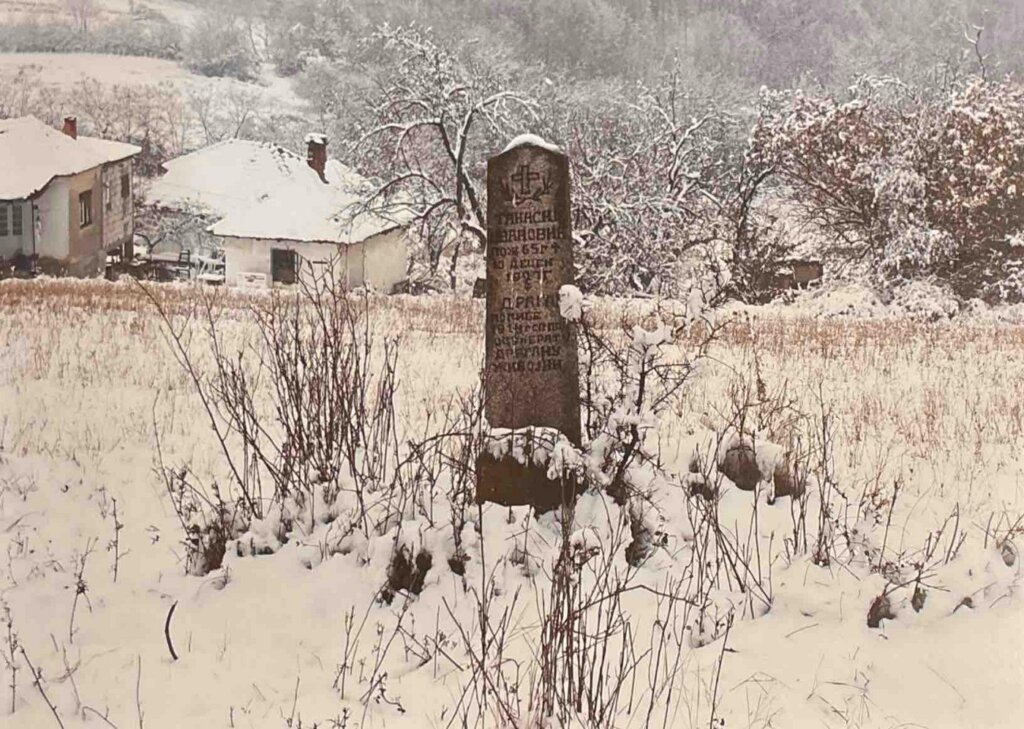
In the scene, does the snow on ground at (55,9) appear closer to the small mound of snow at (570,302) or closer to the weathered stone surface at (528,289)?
the weathered stone surface at (528,289)

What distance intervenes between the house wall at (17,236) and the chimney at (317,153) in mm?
6375

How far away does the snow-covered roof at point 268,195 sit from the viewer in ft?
63.5

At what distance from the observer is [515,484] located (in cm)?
474

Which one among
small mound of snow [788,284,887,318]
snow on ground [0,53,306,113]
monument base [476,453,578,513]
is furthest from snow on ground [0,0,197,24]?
small mound of snow [788,284,887,318]

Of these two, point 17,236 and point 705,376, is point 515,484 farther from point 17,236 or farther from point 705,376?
point 17,236

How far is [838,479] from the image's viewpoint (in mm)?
5469

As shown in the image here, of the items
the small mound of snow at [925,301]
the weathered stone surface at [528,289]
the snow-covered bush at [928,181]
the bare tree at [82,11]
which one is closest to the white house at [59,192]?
the bare tree at [82,11]

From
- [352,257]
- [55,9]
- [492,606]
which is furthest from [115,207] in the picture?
[492,606]

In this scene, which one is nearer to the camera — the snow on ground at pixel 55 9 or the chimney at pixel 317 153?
the snow on ground at pixel 55 9

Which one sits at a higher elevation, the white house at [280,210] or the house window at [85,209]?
the white house at [280,210]

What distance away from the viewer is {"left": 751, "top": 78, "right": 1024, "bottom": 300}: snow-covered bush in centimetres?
1762

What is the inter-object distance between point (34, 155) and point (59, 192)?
430 mm

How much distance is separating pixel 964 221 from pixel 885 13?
26.9ft

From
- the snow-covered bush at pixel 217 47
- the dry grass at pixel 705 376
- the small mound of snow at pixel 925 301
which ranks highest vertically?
the snow-covered bush at pixel 217 47
